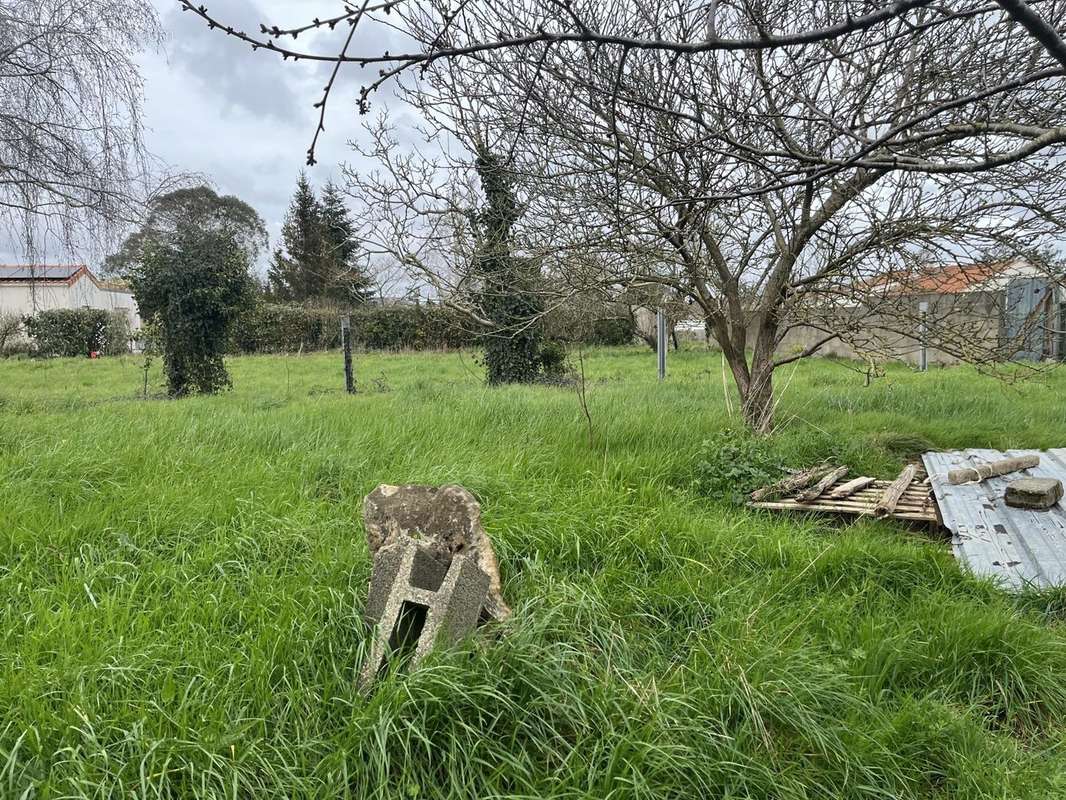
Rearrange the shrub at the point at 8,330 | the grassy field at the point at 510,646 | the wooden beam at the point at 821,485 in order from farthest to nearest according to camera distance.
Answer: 1. the shrub at the point at 8,330
2. the wooden beam at the point at 821,485
3. the grassy field at the point at 510,646

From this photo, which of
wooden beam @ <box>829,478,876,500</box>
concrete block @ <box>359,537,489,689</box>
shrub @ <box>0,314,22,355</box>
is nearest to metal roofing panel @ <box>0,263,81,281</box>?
concrete block @ <box>359,537,489,689</box>

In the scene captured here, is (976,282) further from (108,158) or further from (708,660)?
(108,158)

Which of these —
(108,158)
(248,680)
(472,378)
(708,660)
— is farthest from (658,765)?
(472,378)

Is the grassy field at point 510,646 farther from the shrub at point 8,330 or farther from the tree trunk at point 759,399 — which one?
the shrub at point 8,330

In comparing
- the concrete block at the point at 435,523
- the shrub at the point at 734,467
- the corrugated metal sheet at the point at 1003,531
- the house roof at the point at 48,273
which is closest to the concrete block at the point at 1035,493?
the corrugated metal sheet at the point at 1003,531

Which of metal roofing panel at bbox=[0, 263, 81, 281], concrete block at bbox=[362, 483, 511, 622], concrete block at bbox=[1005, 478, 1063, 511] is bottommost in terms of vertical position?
concrete block at bbox=[1005, 478, 1063, 511]

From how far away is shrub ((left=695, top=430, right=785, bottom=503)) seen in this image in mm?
4535

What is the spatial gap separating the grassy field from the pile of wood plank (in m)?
0.14

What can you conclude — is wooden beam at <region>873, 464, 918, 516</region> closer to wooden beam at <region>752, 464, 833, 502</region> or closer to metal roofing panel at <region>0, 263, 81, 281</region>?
wooden beam at <region>752, 464, 833, 502</region>

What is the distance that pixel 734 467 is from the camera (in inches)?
183

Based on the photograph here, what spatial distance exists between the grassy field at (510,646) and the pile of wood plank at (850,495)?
144mm

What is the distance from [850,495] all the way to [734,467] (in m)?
0.82

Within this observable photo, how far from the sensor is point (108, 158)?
19.7ft

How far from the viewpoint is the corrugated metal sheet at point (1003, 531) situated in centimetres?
327
